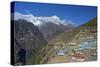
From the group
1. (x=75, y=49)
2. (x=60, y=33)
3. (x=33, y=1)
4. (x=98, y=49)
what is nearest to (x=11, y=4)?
(x=33, y=1)

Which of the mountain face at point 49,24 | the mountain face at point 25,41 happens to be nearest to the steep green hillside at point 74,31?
the mountain face at point 49,24

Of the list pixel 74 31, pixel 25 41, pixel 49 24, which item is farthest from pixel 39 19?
pixel 74 31

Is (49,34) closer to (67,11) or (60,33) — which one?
(60,33)

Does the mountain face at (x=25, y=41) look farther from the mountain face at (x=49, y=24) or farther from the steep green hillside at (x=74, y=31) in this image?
the steep green hillside at (x=74, y=31)

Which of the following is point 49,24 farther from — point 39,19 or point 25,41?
point 25,41

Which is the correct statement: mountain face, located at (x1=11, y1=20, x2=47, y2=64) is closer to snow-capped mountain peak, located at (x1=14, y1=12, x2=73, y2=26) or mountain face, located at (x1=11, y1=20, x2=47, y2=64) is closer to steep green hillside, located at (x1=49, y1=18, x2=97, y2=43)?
snow-capped mountain peak, located at (x1=14, y1=12, x2=73, y2=26)

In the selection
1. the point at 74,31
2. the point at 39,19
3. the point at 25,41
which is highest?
the point at 39,19
